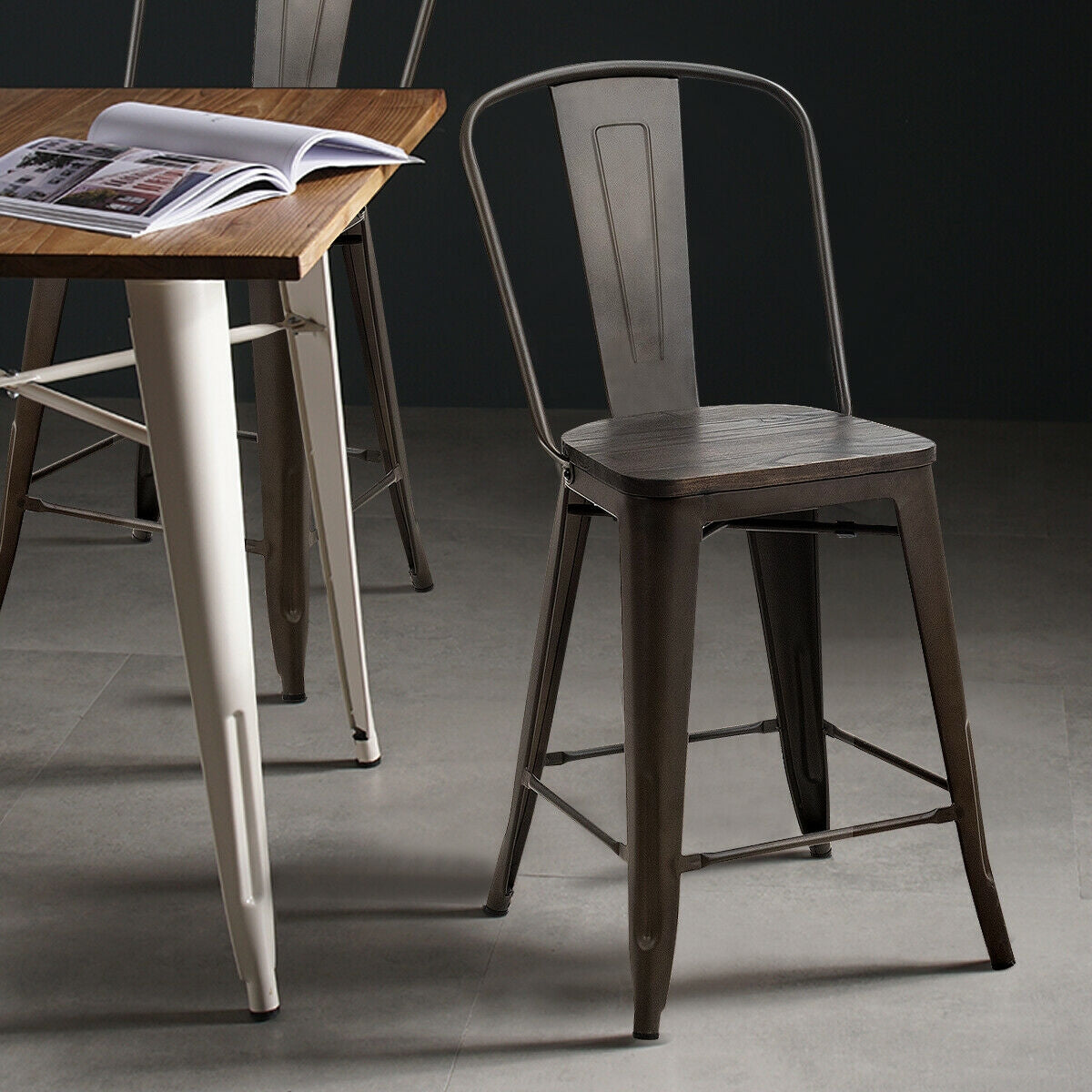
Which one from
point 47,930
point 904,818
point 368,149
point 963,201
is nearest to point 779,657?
point 904,818

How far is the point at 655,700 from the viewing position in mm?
1546

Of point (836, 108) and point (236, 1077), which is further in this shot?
point (836, 108)

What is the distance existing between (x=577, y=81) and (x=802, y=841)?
0.85m

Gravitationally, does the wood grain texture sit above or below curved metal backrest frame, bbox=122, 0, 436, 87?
below

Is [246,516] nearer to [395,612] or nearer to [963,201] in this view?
[395,612]

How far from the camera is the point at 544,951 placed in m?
1.82

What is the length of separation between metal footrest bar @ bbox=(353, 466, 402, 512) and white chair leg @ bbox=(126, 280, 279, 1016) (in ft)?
2.83

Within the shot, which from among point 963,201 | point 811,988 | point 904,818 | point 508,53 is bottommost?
point 811,988

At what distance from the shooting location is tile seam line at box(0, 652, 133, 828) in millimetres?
2133

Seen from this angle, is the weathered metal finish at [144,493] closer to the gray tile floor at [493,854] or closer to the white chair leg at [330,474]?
the gray tile floor at [493,854]

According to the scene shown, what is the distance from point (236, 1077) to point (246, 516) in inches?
63.1

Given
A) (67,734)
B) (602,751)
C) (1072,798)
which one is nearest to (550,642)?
(602,751)

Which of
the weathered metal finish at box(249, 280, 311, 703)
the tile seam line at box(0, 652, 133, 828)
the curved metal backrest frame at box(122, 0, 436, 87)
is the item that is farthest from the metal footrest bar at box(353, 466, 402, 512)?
the curved metal backrest frame at box(122, 0, 436, 87)

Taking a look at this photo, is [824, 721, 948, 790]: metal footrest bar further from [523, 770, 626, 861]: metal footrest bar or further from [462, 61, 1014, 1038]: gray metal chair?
[523, 770, 626, 861]: metal footrest bar
